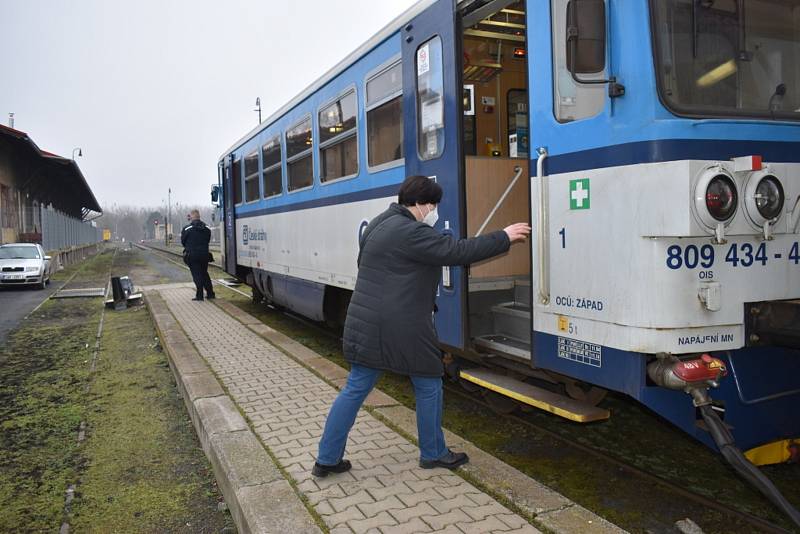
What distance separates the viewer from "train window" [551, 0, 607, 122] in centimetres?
380

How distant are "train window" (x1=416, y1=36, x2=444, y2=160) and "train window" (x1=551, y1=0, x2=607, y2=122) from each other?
121 cm

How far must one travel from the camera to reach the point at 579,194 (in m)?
3.78

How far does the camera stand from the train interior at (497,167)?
4.96 m

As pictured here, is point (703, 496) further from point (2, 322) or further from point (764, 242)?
point (2, 322)

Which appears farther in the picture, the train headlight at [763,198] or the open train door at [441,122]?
the open train door at [441,122]

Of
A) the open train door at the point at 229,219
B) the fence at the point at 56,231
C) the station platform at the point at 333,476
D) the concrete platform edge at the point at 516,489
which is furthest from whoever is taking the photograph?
the fence at the point at 56,231

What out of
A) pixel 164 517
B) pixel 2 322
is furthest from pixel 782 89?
pixel 2 322

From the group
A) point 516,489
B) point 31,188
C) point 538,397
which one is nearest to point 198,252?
point 538,397

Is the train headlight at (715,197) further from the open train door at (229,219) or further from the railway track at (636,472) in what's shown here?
the open train door at (229,219)

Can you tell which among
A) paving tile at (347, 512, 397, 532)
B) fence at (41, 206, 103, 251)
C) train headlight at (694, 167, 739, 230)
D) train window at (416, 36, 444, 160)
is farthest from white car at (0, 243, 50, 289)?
train headlight at (694, 167, 739, 230)

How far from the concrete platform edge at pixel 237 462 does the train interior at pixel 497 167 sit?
1.75 metres

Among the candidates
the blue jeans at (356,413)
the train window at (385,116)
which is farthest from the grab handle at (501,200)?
the blue jeans at (356,413)

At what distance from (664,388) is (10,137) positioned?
26628 mm

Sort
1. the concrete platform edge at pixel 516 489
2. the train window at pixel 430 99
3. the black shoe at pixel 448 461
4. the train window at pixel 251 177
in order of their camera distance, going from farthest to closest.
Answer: the train window at pixel 251 177, the train window at pixel 430 99, the black shoe at pixel 448 461, the concrete platform edge at pixel 516 489
